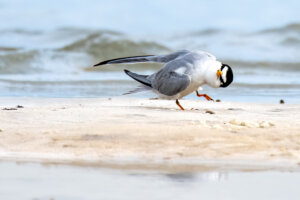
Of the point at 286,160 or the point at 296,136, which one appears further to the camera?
the point at 296,136

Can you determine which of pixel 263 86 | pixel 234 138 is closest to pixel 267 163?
pixel 234 138

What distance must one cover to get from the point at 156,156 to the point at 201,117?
1.68 metres

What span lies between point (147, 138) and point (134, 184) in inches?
46.0

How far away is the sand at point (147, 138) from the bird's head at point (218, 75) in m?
0.48

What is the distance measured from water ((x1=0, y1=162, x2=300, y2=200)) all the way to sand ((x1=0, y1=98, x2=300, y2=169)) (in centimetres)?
24

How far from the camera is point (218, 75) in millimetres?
7141

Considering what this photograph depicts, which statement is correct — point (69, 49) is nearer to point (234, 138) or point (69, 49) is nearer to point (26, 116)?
point (26, 116)

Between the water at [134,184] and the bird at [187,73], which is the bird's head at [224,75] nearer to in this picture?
the bird at [187,73]

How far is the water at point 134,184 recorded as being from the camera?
12.5 ft

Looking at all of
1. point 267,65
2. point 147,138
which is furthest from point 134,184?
point 267,65

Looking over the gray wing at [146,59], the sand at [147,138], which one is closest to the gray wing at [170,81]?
the gray wing at [146,59]

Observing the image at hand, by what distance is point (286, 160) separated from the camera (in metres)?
4.76

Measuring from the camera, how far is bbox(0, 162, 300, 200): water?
3.81 meters

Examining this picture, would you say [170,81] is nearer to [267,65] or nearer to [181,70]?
[181,70]
